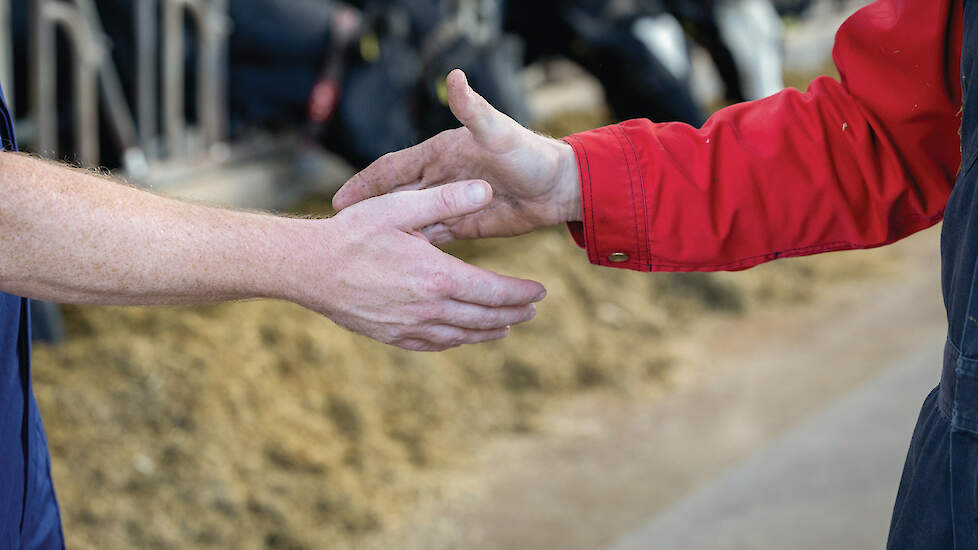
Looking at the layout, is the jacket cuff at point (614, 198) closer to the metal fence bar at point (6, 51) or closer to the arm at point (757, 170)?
the arm at point (757, 170)

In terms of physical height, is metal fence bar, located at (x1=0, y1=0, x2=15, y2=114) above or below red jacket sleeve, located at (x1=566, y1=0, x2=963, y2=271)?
below

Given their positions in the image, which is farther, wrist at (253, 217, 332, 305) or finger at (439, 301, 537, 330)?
finger at (439, 301, 537, 330)

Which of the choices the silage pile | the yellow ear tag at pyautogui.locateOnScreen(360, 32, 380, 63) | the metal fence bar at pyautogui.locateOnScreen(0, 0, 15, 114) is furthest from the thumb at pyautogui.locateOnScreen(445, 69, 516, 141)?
the yellow ear tag at pyautogui.locateOnScreen(360, 32, 380, 63)

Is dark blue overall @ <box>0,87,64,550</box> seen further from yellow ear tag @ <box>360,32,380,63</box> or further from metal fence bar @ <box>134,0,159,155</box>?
yellow ear tag @ <box>360,32,380,63</box>

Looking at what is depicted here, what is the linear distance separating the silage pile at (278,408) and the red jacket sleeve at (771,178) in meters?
1.23

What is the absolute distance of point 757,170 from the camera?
1317 millimetres

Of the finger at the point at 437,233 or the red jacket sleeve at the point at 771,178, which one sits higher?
the red jacket sleeve at the point at 771,178

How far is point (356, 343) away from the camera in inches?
117

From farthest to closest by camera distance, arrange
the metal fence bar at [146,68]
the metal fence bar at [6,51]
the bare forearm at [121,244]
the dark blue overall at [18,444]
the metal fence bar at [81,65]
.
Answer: the metal fence bar at [146,68], the metal fence bar at [81,65], the metal fence bar at [6,51], the dark blue overall at [18,444], the bare forearm at [121,244]

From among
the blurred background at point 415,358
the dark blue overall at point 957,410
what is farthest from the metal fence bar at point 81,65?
the dark blue overall at point 957,410

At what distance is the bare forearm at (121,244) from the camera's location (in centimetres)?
110

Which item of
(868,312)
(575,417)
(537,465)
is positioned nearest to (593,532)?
(537,465)

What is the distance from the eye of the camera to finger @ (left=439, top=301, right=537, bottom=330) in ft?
4.60

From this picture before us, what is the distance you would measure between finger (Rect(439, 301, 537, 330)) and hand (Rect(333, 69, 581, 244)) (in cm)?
11
